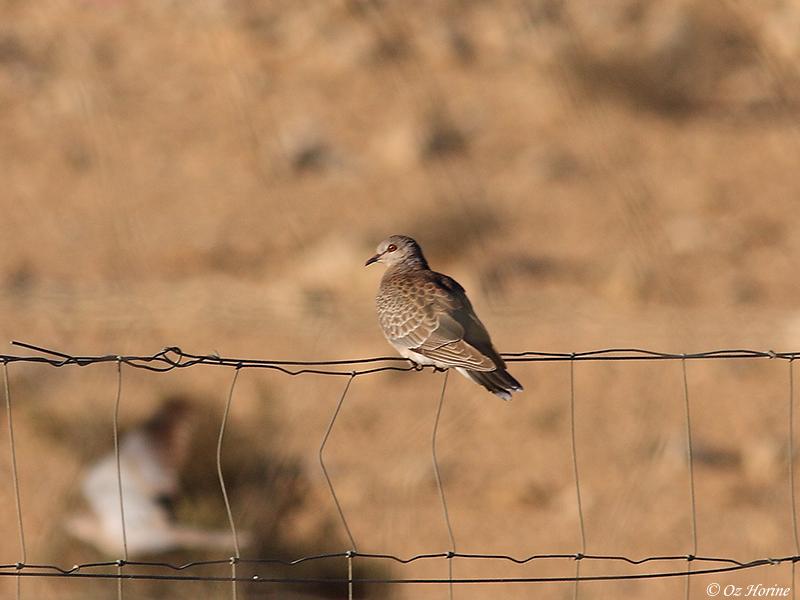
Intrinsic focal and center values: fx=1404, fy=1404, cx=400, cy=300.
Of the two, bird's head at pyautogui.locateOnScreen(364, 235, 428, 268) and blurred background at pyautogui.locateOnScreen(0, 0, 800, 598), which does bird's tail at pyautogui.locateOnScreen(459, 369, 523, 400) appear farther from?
blurred background at pyautogui.locateOnScreen(0, 0, 800, 598)

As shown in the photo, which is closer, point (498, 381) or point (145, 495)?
point (498, 381)

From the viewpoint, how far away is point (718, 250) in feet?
56.4

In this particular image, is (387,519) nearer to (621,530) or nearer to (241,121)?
(621,530)

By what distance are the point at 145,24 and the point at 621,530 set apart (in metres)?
10.8

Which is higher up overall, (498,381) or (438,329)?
(438,329)

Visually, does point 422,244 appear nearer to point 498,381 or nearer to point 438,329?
point 438,329

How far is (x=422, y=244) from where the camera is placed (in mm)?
16438

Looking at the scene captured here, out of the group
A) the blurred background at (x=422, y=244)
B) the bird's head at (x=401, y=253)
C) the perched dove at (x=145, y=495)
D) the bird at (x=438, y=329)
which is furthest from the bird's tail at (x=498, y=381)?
the perched dove at (x=145, y=495)

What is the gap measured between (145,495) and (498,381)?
6.34 metres

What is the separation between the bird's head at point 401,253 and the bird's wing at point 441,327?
845 millimetres

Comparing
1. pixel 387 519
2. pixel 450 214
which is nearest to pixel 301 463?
pixel 387 519

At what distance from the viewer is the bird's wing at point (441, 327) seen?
287 inches

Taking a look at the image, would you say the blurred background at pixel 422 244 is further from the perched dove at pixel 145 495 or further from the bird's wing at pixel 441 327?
the bird's wing at pixel 441 327


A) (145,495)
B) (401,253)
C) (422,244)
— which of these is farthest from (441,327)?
(422,244)
